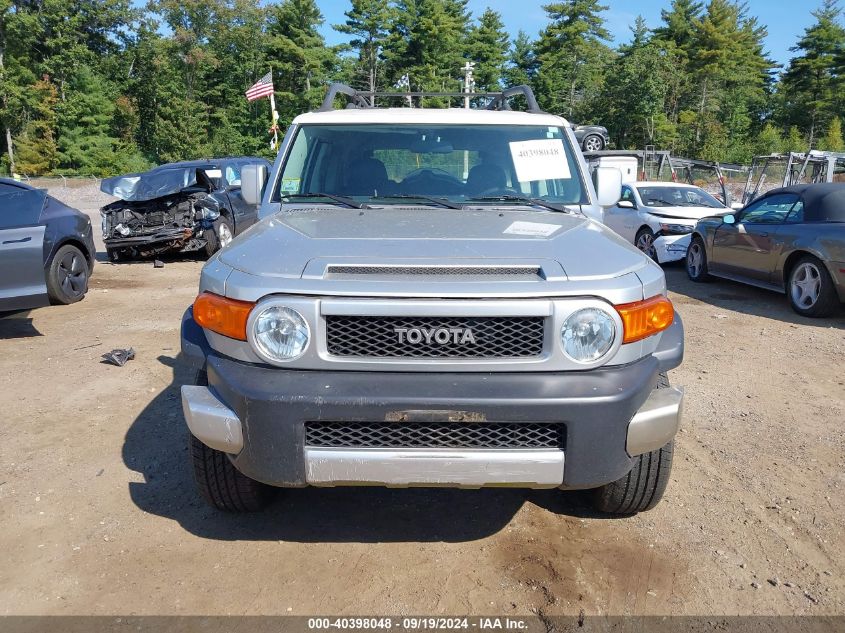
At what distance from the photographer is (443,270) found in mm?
2678

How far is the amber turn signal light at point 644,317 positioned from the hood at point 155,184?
9.68 meters

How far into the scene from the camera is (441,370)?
2631mm

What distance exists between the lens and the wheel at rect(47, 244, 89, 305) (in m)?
7.06

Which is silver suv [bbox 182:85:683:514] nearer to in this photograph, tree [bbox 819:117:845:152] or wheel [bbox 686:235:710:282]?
wheel [bbox 686:235:710:282]

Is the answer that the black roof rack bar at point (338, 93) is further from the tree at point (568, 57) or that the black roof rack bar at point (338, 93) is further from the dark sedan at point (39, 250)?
the tree at point (568, 57)

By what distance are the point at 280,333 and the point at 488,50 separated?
70.8 m

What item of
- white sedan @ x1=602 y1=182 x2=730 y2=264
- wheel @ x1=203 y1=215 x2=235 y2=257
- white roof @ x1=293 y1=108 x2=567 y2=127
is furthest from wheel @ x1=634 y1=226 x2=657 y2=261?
white roof @ x1=293 y1=108 x2=567 y2=127

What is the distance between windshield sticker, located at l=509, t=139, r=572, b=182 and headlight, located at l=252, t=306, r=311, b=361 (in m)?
1.85

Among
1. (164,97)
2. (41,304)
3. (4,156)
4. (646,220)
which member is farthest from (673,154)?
(41,304)

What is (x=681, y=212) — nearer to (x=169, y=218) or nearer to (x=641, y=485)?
(x=169, y=218)

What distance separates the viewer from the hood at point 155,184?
11.0 m

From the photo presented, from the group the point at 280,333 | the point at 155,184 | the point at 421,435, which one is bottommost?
the point at 155,184

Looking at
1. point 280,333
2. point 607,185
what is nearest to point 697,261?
point 607,185

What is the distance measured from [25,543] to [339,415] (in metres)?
1.80
